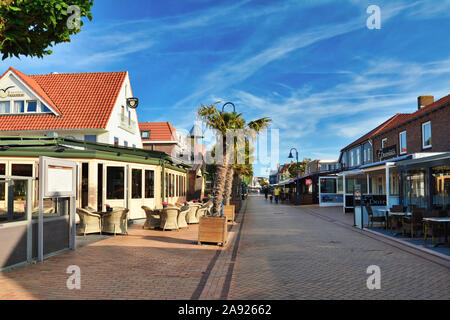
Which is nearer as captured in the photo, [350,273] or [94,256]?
[350,273]

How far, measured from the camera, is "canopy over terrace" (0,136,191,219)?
14562 mm

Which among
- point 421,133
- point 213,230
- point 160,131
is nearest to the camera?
point 213,230

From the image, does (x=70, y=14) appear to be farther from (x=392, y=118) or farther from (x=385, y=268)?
(x=392, y=118)

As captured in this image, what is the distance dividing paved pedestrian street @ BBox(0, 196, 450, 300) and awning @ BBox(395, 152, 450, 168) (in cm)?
413

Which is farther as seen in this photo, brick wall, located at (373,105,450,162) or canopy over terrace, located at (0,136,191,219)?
brick wall, located at (373,105,450,162)

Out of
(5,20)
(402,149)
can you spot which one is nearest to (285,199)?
(402,149)

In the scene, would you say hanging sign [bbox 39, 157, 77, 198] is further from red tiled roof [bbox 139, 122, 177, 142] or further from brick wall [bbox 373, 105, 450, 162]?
red tiled roof [bbox 139, 122, 177, 142]

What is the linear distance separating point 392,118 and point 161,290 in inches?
1271

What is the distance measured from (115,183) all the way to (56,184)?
729 centimetres

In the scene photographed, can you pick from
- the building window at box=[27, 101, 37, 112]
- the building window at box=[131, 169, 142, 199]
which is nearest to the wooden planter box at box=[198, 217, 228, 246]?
the building window at box=[131, 169, 142, 199]

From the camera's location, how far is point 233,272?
22.7 feet

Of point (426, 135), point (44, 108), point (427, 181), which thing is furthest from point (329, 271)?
point (44, 108)

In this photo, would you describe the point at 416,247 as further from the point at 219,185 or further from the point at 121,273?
the point at 121,273

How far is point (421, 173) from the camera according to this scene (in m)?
14.4
